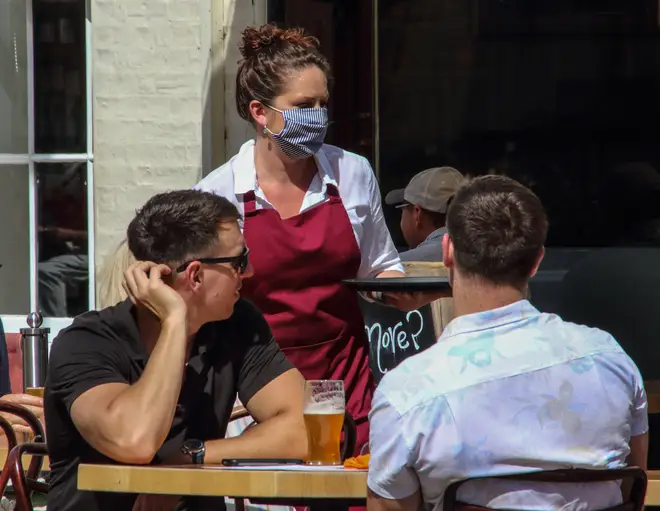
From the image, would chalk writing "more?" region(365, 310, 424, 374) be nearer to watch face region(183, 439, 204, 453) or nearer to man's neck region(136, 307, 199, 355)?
man's neck region(136, 307, 199, 355)

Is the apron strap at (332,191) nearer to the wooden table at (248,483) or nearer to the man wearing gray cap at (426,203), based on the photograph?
the man wearing gray cap at (426,203)

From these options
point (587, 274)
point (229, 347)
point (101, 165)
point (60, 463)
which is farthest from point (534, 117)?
point (60, 463)

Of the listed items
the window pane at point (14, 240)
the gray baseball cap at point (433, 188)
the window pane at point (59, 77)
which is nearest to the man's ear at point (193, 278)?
the gray baseball cap at point (433, 188)

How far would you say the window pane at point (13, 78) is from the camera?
252 inches

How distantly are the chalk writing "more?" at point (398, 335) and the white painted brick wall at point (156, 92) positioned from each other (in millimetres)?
1439

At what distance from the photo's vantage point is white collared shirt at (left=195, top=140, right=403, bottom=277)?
3.89 m

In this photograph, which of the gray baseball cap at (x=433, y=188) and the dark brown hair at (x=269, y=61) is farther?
the gray baseball cap at (x=433, y=188)

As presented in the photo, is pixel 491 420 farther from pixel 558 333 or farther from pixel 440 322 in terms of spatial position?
pixel 440 322

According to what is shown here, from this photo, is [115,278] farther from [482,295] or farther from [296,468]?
[482,295]

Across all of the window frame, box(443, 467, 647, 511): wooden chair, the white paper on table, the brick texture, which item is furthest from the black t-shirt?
the window frame

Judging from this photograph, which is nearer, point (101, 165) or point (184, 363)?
point (184, 363)

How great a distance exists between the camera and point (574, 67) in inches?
217

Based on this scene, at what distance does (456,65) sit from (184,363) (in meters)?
2.83

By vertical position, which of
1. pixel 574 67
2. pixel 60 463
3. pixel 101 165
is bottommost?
pixel 60 463
